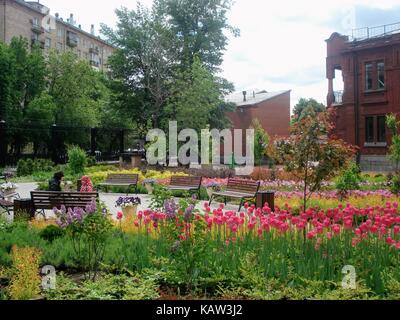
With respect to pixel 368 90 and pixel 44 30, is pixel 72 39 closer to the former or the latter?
pixel 44 30

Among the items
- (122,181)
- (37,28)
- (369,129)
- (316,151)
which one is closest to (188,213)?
(316,151)

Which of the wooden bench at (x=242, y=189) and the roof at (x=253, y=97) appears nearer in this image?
the wooden bench at (x=242, y=189)

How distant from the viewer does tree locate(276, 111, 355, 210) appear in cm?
804

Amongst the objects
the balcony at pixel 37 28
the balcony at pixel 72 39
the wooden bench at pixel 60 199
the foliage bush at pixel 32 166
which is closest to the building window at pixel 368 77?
the foliage bush at pixel 32 166

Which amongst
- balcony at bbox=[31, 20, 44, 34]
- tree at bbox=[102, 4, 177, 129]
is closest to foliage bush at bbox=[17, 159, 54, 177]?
tree at bbox=[102, 4, 177, 129]

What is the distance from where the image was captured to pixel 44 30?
5650cm

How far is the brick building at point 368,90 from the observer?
2739 centimetres

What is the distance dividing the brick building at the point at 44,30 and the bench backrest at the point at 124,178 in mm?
23898

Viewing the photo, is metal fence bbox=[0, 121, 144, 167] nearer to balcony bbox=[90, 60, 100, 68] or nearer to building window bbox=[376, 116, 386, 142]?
building window bbox=[376, 116, 386, 142]

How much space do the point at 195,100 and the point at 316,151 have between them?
69.4 ft

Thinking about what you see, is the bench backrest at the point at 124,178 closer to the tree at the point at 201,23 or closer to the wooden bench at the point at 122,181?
the wooden bench at the point at 122,181

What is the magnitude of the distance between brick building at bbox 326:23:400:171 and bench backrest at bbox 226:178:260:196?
53.2ft

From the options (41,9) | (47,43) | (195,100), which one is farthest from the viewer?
(47,43)
